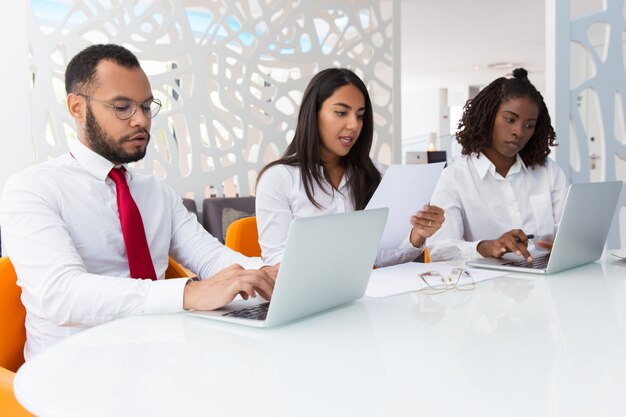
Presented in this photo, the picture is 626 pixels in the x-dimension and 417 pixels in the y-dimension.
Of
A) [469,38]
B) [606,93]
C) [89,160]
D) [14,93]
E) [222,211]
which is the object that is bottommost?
[222,211]

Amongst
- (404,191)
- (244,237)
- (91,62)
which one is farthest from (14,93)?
(404,191)

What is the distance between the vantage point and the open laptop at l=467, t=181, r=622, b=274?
6.09ft

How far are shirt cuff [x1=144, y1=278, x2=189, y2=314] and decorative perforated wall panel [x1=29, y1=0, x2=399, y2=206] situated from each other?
12.8ft

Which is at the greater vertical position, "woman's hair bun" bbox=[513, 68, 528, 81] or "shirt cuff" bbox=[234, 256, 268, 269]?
"woman's hair bun" bbox=[513, 68, 528, 81]

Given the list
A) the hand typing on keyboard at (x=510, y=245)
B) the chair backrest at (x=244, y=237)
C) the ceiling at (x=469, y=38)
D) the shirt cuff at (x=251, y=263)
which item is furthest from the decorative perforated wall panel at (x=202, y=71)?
the hand typing on keyboard at (x=510, y=245)

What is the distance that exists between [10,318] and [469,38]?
1118 cm

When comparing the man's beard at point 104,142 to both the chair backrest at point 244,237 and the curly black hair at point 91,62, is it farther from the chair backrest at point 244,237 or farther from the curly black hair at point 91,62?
the chair backrest at point 244,237

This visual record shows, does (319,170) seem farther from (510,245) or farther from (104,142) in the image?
(104,142)

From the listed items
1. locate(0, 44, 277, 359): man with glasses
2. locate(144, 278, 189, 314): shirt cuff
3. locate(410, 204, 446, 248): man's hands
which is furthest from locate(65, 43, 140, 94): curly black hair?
locate(410, 204, 446, 248): man's hands

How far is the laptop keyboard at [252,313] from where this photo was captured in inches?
53.1

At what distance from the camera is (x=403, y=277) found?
1910 millimetres

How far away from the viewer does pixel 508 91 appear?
9.13 feet

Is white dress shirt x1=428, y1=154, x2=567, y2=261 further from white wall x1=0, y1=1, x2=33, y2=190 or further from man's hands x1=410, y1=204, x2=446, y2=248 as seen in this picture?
white wall x1=0, y1=1, x2=33, y2=190

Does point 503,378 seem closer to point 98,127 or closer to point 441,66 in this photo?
point 98,127
